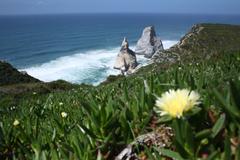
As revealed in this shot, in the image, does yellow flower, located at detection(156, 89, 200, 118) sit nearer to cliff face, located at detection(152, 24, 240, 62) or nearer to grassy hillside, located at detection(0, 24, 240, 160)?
grassy hillside, located at detection(0, 24, 240, 160)

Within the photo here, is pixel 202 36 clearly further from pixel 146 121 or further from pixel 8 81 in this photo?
pixel 146 121

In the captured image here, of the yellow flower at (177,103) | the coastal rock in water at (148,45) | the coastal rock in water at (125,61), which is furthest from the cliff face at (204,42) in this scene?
the yellow flower at (177,103)

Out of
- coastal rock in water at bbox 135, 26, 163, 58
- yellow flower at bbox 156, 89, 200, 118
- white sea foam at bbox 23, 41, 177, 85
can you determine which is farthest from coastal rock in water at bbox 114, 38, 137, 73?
yellow flower at bbox 156, 89, 200, 118

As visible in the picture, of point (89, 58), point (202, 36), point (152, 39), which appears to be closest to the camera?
point (202, 36)

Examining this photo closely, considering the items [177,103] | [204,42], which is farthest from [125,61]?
[177,103]

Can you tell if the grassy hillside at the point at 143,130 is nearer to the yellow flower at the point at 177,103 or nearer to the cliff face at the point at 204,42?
the yellow flower at the point at 177,103

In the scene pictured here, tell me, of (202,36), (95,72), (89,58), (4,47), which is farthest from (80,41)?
(202,36)
